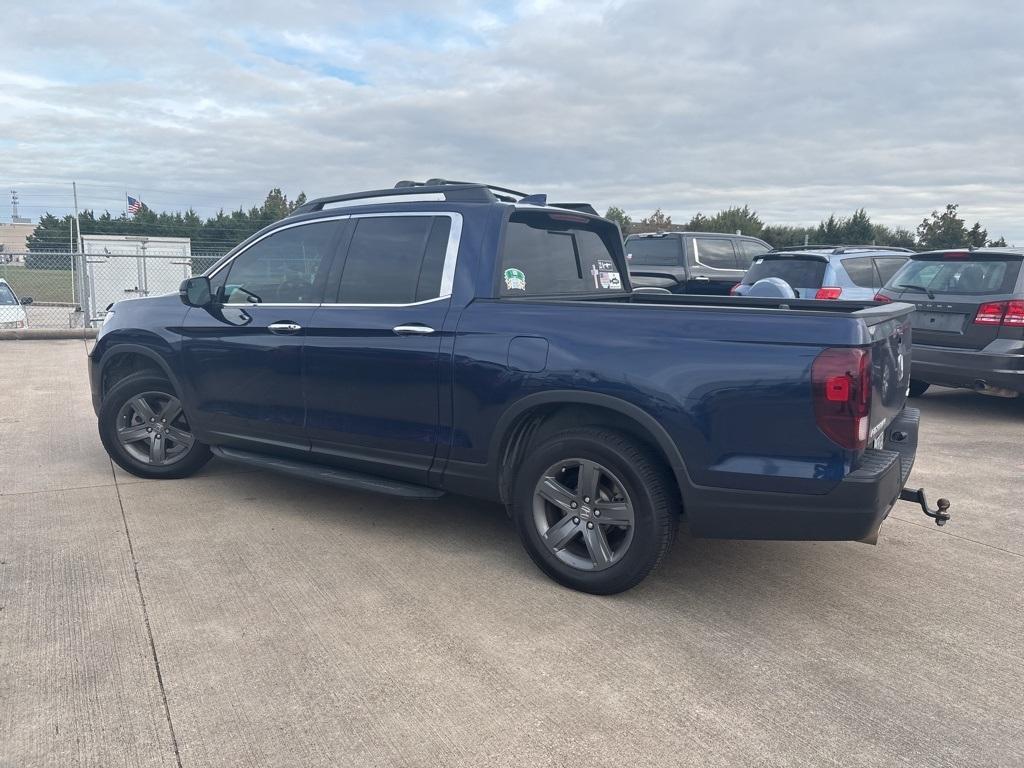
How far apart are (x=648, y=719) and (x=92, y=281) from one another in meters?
16.8

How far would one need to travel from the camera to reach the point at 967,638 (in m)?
3.49

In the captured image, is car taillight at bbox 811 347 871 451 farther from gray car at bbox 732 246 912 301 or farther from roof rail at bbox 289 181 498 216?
gray car at bbox 732 246 912 301

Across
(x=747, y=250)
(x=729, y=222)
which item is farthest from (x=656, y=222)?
(x=747, y=250)

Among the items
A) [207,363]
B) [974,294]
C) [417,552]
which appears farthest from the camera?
[974,294]

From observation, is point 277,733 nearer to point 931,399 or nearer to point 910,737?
point 910,737

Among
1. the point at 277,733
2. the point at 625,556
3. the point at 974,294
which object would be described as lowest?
the point at 277,733

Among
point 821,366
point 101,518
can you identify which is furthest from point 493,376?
point 101,518

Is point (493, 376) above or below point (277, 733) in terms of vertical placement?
above

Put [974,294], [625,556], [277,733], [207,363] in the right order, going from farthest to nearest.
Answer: [974,294], [207,363], [625,556], [277,733]

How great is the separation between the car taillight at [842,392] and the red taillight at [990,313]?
16.9 ft

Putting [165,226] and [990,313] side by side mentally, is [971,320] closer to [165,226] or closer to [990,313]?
[990,313]

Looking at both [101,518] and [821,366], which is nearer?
[821,366]

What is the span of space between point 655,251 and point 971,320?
681cm

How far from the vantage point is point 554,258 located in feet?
15.5
